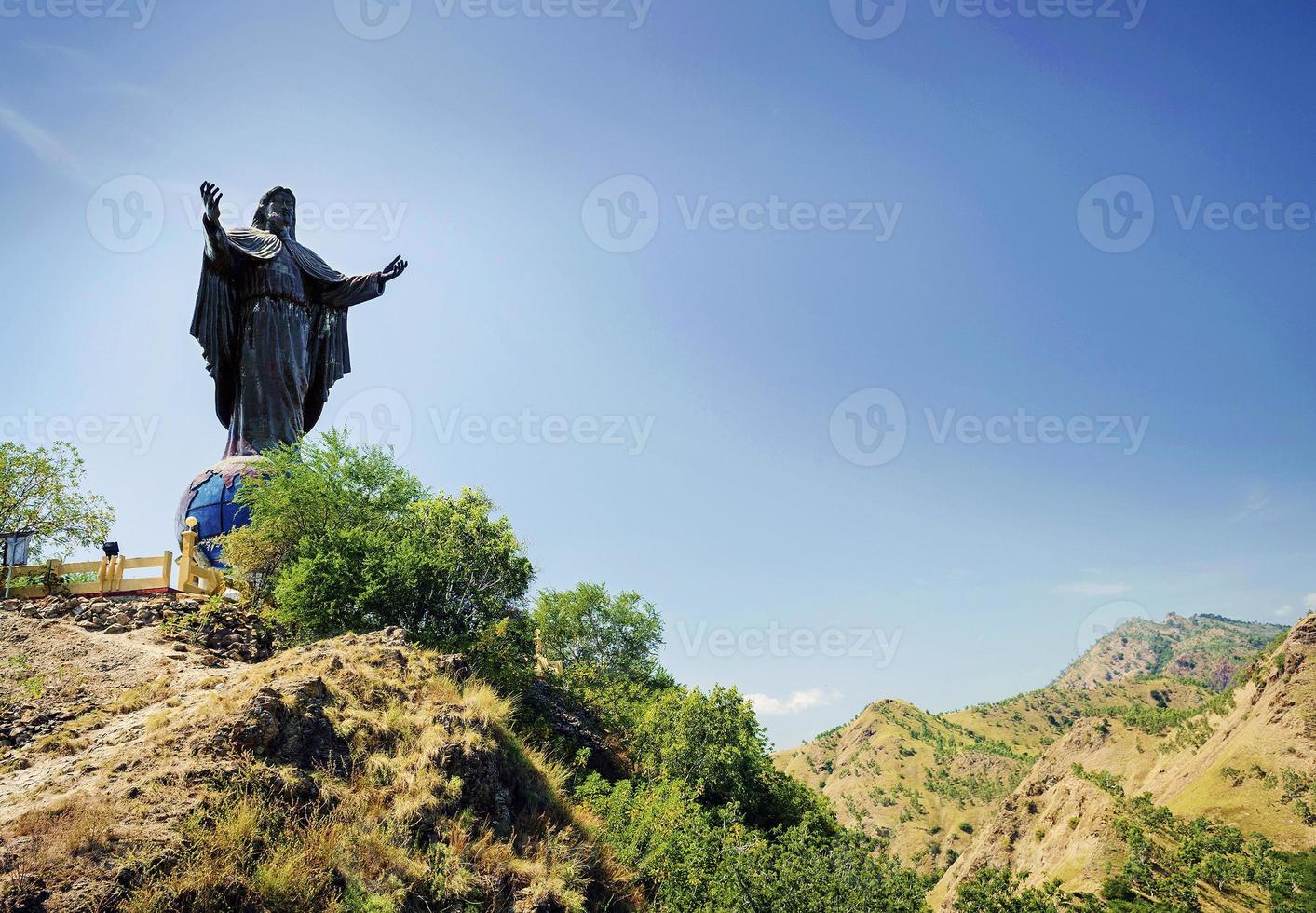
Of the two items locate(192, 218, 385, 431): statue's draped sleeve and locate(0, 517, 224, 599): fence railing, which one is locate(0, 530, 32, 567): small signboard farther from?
locate(192, 218, 385, 431): statue's draped sleeve

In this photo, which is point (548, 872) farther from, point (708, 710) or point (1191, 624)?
point (1191, 624)

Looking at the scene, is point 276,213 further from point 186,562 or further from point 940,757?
point 940,757

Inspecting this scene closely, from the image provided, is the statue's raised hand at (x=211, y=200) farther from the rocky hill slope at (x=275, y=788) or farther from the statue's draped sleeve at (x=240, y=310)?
the rocky hill slope at (x=275, y=788)

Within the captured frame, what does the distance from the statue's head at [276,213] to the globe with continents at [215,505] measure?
741cm

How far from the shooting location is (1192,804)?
33656mm

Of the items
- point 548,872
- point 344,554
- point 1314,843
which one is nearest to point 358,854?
point 548,872

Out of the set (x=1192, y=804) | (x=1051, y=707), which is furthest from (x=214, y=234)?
(x=1051, y=707)

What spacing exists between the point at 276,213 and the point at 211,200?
4073 millimetres

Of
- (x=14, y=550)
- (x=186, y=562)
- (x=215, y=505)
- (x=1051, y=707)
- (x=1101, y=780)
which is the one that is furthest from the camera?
(x=1051, y=707)

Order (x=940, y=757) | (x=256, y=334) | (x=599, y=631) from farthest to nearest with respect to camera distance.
→ (x=940, y=757)
(x=599, y=631)
(x=256, y=334)

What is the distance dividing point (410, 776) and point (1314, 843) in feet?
113

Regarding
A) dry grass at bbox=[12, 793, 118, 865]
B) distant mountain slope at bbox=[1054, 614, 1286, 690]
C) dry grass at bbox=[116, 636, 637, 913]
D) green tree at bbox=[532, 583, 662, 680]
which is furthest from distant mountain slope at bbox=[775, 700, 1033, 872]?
dry grass at bbox=[12, 793, 118, 865]

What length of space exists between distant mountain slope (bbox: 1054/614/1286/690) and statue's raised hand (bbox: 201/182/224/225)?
157 meters

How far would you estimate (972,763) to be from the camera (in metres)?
83.6
